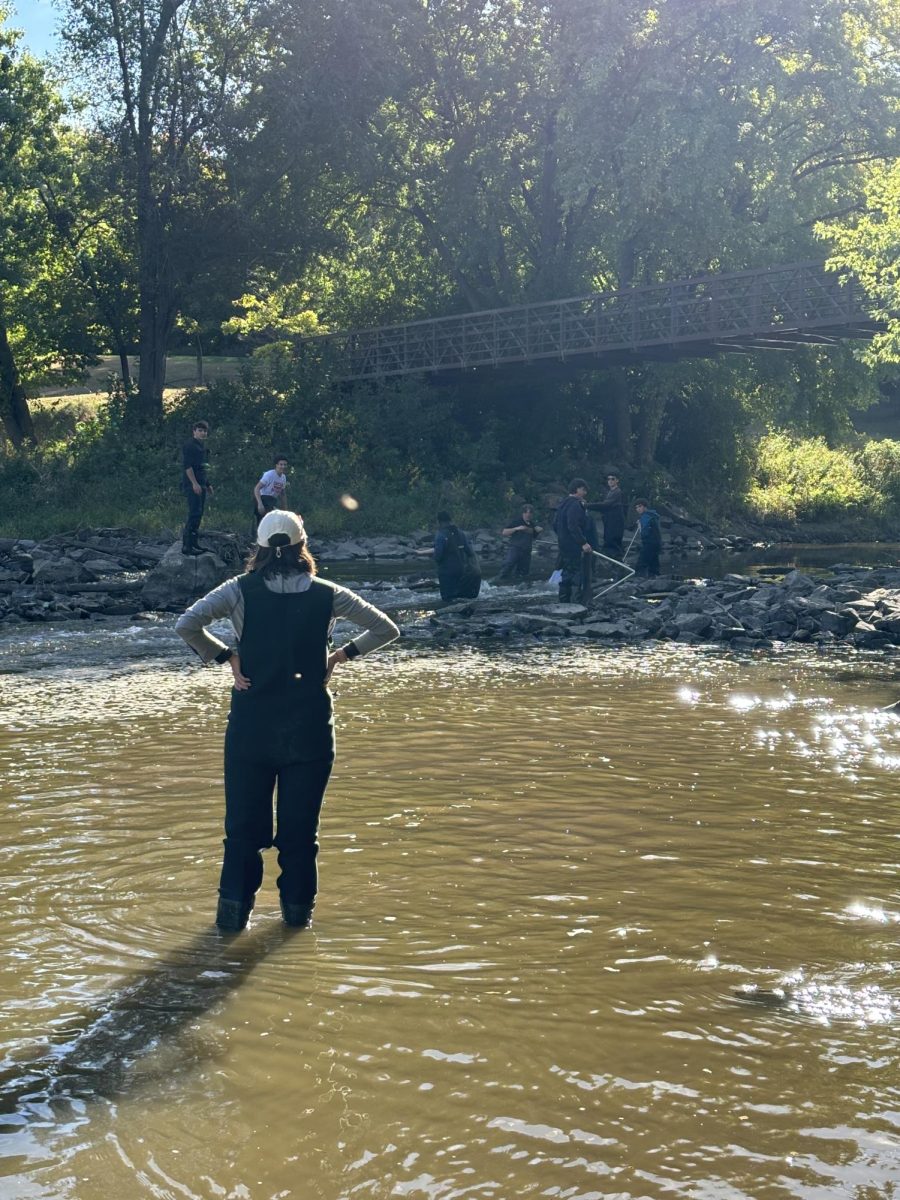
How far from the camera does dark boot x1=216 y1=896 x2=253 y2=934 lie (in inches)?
257

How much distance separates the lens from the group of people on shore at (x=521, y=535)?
21094mm

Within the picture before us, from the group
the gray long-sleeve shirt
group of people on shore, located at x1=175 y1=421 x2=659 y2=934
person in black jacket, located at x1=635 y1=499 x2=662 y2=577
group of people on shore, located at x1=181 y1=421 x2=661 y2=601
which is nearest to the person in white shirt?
group of people on shore, located at x1=181 y1=421 x2=661 y2=601

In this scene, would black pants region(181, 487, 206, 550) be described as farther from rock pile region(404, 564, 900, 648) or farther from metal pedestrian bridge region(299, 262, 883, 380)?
metal pedestrian bridge region(299, 262, 883, 380)

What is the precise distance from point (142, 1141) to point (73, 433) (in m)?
43.8

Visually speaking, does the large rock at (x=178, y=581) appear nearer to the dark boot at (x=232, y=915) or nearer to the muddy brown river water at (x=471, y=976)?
the muddy brown river water at (x=471, y=976)

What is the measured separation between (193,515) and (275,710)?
18.3 metres

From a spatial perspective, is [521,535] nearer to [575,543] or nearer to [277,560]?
[575,543]

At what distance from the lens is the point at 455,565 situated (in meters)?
21.1

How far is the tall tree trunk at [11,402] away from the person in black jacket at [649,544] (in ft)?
81.5

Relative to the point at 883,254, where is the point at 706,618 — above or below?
below

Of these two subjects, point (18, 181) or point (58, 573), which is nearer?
point (58, 573)

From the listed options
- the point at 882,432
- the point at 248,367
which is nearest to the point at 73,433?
the point at 248,367

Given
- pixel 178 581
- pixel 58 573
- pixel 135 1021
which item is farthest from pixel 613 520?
pixel 135 1021

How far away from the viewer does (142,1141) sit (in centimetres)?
439
